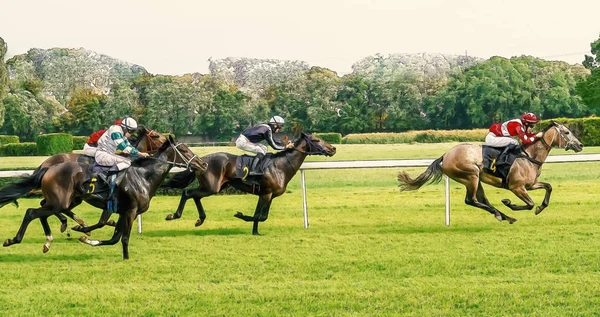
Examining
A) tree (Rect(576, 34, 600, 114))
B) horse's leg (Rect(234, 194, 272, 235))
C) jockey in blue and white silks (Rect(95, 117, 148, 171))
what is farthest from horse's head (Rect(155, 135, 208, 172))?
tree (Rect(576, 34, 600, 114))

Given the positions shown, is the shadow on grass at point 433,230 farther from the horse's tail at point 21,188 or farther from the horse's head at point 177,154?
the horse's tail at point 21,188

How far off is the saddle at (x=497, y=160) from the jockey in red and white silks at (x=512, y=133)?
0.10 metres

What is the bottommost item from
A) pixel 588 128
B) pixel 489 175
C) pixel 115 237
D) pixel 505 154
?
pixel 588 128

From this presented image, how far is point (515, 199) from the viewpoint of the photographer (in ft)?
46.3

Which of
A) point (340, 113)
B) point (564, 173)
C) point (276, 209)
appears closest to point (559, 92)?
point (340, 113)

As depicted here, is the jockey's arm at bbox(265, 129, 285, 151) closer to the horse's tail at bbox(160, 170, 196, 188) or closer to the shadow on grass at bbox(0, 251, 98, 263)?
the horse's tail at bbox(160, 170, 196, 188)

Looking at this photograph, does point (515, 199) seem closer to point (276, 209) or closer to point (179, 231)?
point (276, 209)

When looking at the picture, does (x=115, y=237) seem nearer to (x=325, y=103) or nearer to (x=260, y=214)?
(x=260, y=214)

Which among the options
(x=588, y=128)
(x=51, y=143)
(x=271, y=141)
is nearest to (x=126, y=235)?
(x=271, y=141)

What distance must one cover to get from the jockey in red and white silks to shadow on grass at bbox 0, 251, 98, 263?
5307 mm

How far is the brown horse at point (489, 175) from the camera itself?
9492 mm

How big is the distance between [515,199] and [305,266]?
8430 millimetres

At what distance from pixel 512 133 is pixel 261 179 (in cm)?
340

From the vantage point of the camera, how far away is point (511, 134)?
381 inches
